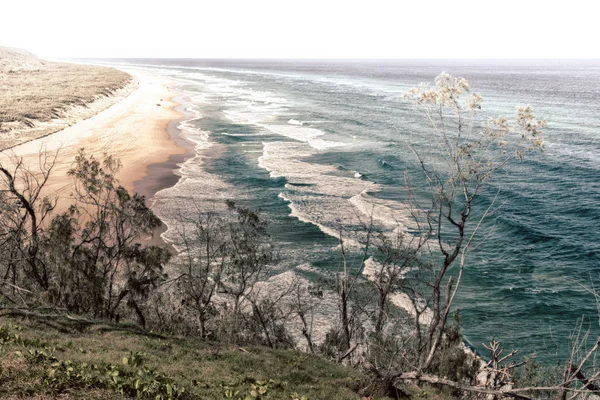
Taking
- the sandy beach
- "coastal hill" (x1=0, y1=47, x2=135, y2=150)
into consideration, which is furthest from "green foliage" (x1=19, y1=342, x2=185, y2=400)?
"coastal hill" (x1=0, y1=47, x2=135, y2=150)

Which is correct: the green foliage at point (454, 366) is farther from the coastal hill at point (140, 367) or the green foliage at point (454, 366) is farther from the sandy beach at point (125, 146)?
the sandy beach at point (125, 146)

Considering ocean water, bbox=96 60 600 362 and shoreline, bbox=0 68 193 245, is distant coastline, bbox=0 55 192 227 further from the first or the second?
ocean water, bbox=96 60 600 362

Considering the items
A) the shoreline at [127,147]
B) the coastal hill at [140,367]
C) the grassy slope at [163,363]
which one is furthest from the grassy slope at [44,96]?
the grassy slope at [163,363]

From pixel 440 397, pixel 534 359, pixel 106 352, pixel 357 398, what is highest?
pixel 106 352

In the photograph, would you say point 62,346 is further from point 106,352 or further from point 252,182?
point 252,182

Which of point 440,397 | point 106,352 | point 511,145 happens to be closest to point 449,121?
point 511,145

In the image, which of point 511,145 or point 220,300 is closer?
point 220,300
